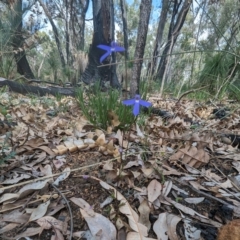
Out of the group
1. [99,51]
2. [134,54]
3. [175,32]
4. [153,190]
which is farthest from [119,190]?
[99,51]

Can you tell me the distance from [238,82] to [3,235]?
4.31 metres

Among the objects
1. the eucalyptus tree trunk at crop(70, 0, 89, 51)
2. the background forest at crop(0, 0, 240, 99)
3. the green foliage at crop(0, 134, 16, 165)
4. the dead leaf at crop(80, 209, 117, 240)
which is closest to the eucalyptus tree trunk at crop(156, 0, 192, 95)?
the background forest at crop(0, 0, 240, 99)

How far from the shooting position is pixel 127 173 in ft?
3.29

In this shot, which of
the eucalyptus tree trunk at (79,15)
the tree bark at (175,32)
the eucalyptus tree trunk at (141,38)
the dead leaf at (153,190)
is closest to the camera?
the dead leaf at (153,190)

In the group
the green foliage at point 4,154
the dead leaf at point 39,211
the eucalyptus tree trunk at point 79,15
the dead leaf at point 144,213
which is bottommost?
the dead leaf at point 39,211

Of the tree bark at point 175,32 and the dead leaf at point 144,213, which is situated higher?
the tree bark at point 175,32

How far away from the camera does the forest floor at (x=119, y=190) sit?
0.75 m

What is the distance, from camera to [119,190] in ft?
3.03

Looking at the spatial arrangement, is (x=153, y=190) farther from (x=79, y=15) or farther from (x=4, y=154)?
(x=79, y=15)

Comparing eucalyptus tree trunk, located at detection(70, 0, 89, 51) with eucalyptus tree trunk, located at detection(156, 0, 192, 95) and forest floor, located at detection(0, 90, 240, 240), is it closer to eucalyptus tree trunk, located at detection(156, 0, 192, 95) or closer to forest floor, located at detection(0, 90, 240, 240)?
eucalyptus tree trunk, located at detection(156, 0, 192, 95)

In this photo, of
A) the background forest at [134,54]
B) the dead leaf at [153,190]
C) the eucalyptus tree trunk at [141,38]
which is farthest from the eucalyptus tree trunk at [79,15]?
the dead leaf at [153,190]

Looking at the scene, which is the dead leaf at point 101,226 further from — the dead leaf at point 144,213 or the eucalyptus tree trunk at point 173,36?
the eucalyptus tree trunk at point 173,36

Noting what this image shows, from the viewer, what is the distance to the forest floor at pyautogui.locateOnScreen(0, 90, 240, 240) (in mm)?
749

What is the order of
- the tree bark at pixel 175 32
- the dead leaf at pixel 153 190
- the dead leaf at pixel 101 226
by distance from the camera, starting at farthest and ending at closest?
the tree bark at pixel 175 32, the dead leaf at pixel 153 190, the dead leaf at pixel 101 226
